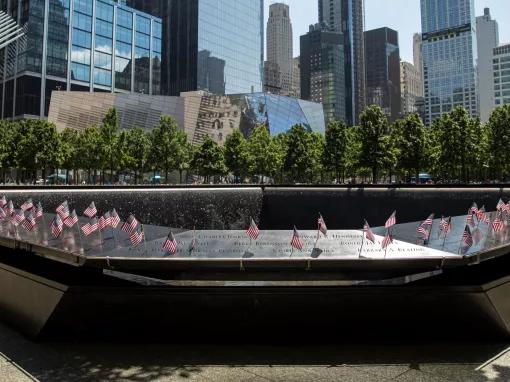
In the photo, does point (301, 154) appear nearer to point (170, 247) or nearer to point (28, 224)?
point (28, 224)

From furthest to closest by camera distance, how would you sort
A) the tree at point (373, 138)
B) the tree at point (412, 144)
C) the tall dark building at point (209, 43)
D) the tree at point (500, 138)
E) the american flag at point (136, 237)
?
the tall dark building at point (209, 43)
the tree at point (500, 138)
the tree at point (373, 138)
the tree at point (412, 144)
the american flag at point (136, 237)

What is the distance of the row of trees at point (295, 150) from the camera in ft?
136

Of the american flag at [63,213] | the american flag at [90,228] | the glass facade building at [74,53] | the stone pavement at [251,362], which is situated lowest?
the stone pavement at [251,362]

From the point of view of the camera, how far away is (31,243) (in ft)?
23.9

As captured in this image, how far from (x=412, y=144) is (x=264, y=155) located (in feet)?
63.9

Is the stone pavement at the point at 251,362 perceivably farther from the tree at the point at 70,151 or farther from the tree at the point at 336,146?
the tree at the point at 70,151

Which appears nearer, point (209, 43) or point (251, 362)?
point (251, 362)

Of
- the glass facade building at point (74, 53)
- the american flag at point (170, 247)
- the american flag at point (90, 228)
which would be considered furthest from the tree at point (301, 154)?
the glass facade building at point (74, 53)

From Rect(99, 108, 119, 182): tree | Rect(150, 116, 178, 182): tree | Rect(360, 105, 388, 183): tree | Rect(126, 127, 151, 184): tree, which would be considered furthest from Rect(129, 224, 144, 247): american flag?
Rect(126, 127, 151, 184): tree

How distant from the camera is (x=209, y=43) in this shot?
118125mm

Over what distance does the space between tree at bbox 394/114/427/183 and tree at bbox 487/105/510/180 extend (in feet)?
21.1

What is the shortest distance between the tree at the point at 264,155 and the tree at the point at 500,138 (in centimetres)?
2246

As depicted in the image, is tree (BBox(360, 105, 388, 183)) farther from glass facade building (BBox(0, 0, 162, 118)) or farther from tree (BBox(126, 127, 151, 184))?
glass facade building (BBox(0, 0, 162, 118))

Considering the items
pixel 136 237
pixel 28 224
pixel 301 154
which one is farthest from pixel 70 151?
pixel 136 237
